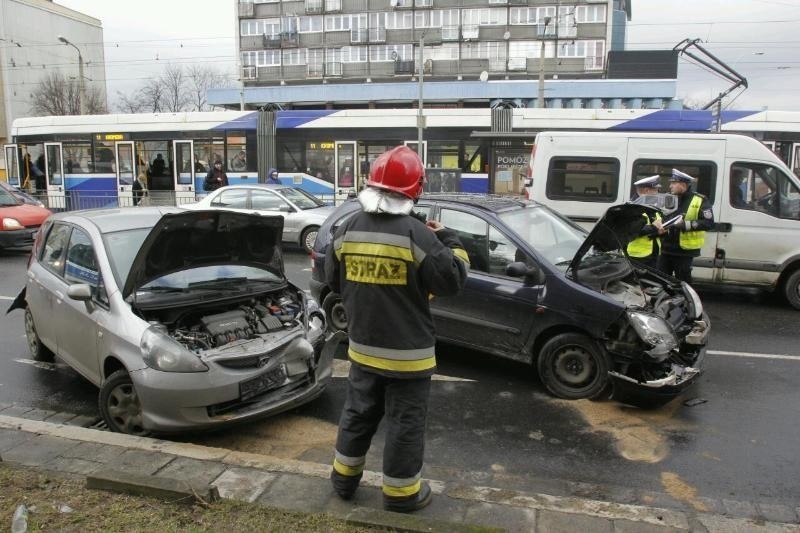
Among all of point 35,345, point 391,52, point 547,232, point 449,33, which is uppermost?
point 449,33

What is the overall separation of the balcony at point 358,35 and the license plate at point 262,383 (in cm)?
6983

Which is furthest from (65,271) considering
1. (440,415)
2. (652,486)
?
(652,486)

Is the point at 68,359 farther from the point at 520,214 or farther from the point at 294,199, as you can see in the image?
the point at 294,199

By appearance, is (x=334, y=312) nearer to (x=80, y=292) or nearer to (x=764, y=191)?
(x=80, y=292)

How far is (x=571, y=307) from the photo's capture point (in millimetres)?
5250

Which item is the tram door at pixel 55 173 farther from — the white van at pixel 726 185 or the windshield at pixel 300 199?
the white van at pixel 726 185

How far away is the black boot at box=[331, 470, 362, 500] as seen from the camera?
3338 mm

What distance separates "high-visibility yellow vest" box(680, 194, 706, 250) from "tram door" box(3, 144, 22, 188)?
21287 mm

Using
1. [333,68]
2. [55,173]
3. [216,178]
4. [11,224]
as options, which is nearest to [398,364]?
[11,224]

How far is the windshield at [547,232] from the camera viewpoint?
580 cm

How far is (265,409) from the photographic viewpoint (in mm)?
4504

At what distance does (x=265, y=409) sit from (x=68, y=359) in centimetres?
211

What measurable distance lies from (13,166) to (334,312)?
19.4m

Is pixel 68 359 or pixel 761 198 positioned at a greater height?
pixel 761 198
